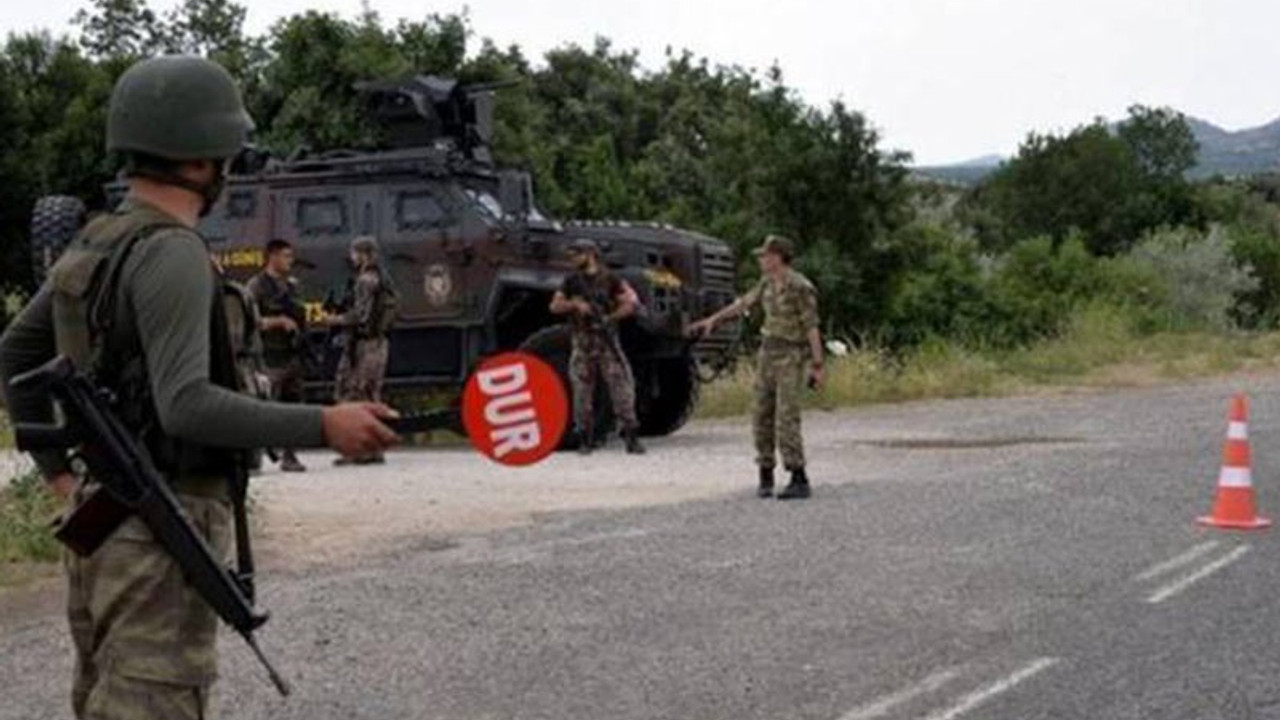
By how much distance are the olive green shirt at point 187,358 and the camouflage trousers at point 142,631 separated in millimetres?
233

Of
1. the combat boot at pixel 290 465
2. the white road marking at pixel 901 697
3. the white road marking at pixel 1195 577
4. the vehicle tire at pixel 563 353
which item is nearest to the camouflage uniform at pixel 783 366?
the white road marking at pixel 1195 577

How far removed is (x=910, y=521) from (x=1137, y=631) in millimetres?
3416

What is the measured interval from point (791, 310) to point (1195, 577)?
12.1 ft

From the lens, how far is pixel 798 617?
791cm

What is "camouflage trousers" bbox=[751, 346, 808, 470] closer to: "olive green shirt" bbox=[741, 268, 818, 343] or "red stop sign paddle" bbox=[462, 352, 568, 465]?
"olive green shirt" bbox=[741, 268, 818, 343]

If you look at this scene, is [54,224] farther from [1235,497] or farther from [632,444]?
[1235,497]

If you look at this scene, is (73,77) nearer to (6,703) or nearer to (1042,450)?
(1042,450)

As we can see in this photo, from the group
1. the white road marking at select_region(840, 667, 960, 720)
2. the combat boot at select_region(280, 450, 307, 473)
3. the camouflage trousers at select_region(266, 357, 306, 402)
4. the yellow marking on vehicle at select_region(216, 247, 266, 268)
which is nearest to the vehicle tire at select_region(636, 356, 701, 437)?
the yellow marking on vehicle at select_region(216, 247, 266, 268)

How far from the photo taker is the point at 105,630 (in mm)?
3336

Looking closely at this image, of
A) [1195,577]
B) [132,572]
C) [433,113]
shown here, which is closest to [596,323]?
[433,113]

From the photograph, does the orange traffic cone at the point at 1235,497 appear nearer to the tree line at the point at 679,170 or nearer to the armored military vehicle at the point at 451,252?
the armored military vehicle at the point at 451,252

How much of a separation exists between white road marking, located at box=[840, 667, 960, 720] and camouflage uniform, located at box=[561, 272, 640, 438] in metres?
8.59

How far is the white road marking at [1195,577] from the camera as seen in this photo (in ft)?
27.3

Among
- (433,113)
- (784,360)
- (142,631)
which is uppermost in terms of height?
(433,113)
